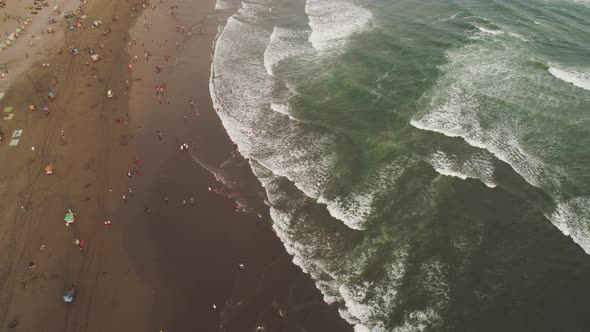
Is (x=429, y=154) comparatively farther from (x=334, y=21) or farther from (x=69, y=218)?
(x=334, y=21)

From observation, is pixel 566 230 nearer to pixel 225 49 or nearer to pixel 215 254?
pixel 215 254

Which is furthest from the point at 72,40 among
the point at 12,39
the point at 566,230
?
the point at 566,230

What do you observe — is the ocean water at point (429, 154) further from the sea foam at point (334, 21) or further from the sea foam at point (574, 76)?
the sea foam at point (334, 21)

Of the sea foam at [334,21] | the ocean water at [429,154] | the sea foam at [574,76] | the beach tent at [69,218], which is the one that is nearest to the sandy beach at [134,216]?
the beach tent at [69,218]

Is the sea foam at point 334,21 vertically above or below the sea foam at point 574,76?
below

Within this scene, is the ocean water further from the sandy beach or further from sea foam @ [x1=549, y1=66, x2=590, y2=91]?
the sandy beach

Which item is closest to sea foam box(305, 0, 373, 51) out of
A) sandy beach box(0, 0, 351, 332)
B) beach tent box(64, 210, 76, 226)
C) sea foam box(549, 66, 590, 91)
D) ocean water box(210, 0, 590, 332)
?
ocean water box(210, 0, 590, 332)
